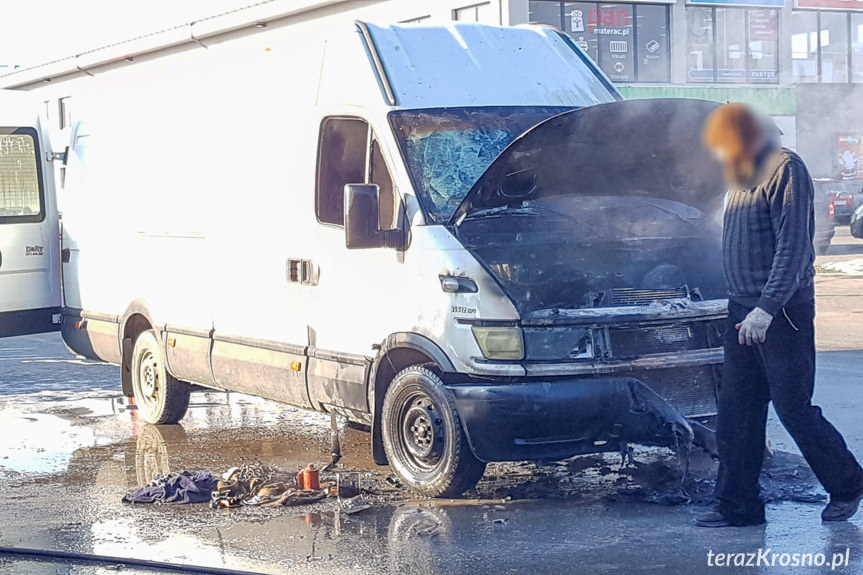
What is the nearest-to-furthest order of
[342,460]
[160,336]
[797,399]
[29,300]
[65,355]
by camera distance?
[797,399], [342,460], [160,336], [29,300], [65,355]

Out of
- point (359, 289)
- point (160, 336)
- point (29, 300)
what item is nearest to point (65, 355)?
point (29, 300)

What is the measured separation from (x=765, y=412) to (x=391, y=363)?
207cm

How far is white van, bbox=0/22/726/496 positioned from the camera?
639 centimetres

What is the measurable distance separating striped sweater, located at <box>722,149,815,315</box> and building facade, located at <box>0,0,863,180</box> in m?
0.57

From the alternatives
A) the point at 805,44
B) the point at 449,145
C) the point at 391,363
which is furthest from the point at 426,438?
the point at 805,44

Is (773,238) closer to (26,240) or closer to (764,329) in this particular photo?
(764,329)

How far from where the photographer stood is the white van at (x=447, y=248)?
6391 mm

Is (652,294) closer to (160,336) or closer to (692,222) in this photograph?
(692,222)

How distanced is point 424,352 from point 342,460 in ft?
5.30

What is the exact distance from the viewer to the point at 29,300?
11430mm

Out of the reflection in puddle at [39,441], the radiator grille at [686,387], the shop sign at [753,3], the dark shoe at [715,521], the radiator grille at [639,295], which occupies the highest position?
the shop sign at [753,3]

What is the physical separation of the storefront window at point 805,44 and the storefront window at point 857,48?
592mm

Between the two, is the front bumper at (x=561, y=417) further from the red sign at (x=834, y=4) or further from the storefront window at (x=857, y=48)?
the red sign at (x=834, y=4)

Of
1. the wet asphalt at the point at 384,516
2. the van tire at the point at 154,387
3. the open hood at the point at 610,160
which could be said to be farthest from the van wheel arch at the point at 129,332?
the open hood at the point at 610,160
